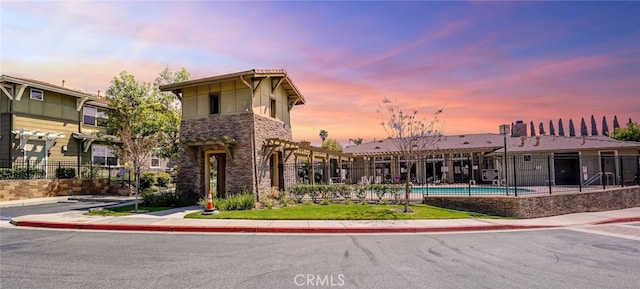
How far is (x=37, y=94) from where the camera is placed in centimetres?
2375

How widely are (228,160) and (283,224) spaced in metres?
6.89

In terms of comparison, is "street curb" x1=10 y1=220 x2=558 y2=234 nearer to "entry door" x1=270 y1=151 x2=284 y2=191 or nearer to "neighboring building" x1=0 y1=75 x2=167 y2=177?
"entry door" x1=270 y1=151 x2=284 y2=191

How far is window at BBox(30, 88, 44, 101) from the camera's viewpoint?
2338 cm

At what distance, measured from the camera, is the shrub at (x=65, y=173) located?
22656mm

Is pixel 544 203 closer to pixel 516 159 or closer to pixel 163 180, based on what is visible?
pixel 516 159

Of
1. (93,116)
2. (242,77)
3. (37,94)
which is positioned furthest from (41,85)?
(242,77)

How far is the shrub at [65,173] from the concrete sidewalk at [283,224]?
38.4 ft

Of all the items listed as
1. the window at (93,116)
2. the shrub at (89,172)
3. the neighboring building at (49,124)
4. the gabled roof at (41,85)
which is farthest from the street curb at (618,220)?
the window at (93,116)

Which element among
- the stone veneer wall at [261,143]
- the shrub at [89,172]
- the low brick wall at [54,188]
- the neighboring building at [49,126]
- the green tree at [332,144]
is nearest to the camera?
the stone veneer wall at [261,143]

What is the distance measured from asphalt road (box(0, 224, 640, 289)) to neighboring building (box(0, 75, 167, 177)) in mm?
16945

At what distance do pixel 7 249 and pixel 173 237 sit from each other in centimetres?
362

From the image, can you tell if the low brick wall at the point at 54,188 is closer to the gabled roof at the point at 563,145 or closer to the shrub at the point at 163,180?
the shrub at the point at 163,180

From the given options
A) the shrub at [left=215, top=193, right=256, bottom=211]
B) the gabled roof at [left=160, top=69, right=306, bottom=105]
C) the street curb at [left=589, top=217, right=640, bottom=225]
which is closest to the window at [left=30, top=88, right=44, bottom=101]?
the gabled roof at [left=160, top=69, right=306, bottom=105]

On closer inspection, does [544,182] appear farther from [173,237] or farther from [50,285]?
[50,285]
